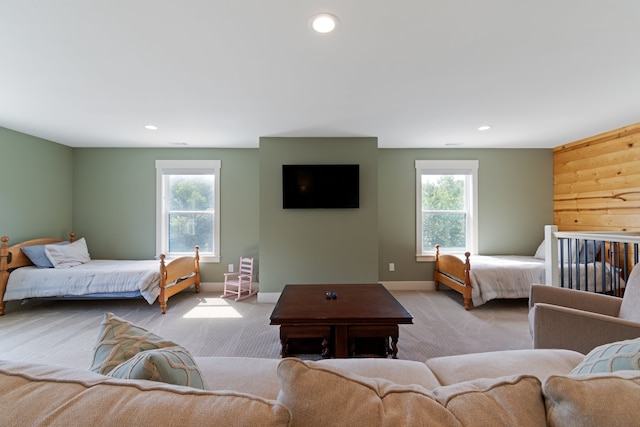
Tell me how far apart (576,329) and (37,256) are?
5.42m

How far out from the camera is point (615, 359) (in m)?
0.79

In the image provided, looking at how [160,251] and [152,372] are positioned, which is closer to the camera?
[152,372]

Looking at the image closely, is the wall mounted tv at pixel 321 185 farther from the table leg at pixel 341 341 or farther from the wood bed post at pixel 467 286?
the table leg at pixel 341 341

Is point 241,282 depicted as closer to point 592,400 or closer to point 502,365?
point 502,365

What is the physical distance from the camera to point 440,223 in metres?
4.46

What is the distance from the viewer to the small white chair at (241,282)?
394cm

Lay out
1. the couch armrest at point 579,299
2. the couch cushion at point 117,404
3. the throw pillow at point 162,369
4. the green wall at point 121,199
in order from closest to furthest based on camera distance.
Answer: the couch cushion at point 117,404, the throw pillow at point 162,369, the couch armrest at point 579,299, the green wall at point 121,199

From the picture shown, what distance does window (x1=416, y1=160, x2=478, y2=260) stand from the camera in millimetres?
4418

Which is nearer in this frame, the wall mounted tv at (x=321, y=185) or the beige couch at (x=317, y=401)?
the beige couch at (x=317, y=401)

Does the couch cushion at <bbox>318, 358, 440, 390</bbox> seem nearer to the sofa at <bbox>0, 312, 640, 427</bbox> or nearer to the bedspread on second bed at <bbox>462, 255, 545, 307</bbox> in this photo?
the sofa at <bbox>0, 312, 640, 427</bbox>

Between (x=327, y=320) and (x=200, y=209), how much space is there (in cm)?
329

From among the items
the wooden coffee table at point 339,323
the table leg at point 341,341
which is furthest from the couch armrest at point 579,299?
the table leg at point 341,341

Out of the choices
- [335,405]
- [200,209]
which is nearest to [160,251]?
[200,209]

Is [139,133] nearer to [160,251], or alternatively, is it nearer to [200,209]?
[200,209]
